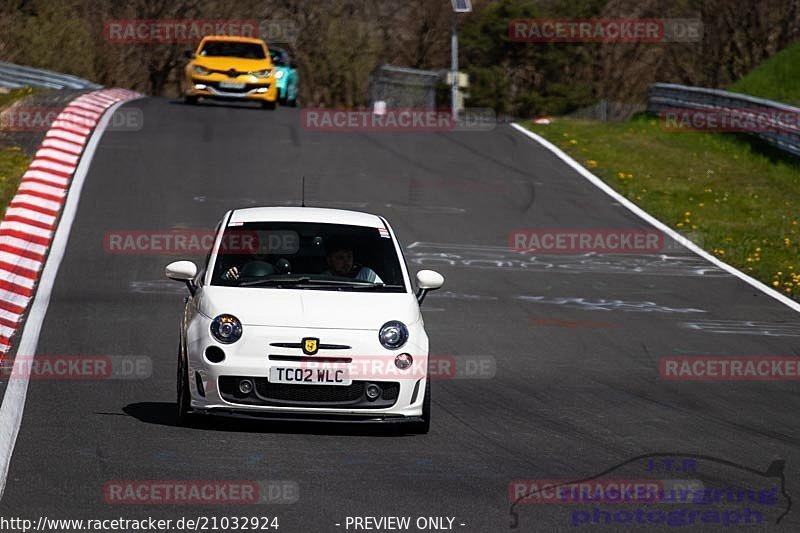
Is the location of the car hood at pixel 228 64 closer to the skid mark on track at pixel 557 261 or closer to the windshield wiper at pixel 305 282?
the skid mark on track at pixel 557 261

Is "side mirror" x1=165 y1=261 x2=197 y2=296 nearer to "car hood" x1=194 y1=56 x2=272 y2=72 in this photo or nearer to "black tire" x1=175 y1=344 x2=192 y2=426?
"black tire" x1=175 y1=344 x2=192 y2=426

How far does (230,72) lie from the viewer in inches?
1249

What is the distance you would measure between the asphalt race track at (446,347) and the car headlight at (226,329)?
25.1 inches

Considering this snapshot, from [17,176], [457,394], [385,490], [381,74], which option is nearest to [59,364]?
[457,394]

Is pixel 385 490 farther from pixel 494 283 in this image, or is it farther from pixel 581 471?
pixel 494 283

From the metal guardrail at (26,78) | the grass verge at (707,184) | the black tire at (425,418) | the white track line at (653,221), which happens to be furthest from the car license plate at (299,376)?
the metal guardrail at (26,78)

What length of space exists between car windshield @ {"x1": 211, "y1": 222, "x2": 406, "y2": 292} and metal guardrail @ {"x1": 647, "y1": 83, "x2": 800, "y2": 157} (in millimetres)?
19119

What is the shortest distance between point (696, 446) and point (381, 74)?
30991 mm

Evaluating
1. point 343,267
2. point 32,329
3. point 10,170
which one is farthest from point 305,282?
point 10,170

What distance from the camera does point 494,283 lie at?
17969mm

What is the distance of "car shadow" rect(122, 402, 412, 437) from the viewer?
31.8ft

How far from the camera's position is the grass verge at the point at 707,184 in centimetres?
2136

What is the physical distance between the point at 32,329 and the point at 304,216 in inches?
153

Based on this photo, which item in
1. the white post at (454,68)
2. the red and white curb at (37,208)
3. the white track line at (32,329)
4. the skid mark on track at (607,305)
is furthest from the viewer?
the white post at (454,68)
